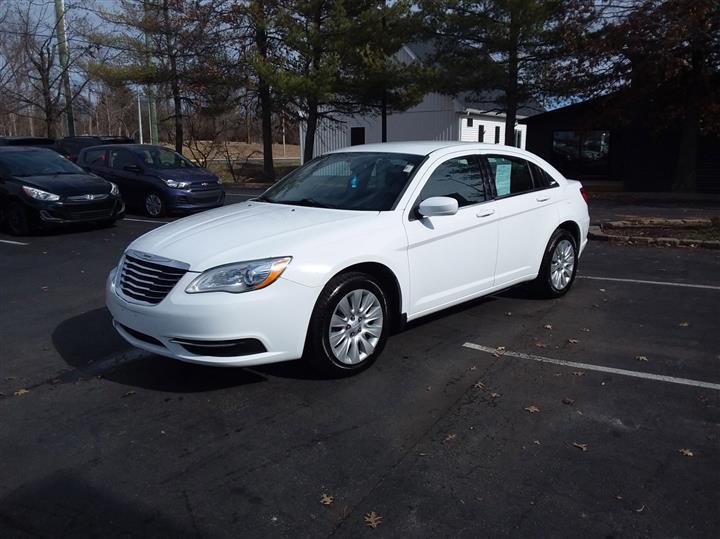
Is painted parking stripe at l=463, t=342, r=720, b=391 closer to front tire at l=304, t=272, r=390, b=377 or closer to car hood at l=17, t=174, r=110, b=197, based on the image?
front tire at l=304, t=272, r=390, b=377

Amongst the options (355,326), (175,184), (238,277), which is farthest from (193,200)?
(238,277)

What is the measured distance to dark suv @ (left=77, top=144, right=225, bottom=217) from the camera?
44.0 feet

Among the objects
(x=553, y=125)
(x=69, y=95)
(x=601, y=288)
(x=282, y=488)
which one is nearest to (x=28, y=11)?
(x=69, y=95)

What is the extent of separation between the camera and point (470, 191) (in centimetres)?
566

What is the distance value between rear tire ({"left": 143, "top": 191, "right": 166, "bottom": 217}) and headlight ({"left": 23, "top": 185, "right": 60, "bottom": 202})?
2.56m

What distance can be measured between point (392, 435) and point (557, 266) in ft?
11.7

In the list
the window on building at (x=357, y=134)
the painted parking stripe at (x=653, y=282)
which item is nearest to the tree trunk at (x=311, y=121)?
the window on building at (x=357, y=134)

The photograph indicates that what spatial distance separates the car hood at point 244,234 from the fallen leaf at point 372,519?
1.81 metres

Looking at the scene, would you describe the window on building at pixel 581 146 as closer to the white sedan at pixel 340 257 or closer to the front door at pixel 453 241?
the white sedan at pixel 340 257

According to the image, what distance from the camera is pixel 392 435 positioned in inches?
151

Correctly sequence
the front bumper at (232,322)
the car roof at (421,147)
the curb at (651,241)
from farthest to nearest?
1. the curb at (651,241)
2. the car roof at (421,147)
3. the front bumper at (232,322)

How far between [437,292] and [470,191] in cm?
100

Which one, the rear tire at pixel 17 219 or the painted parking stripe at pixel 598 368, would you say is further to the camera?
the rear tire at pixel 17 219

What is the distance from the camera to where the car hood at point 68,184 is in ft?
36.8
